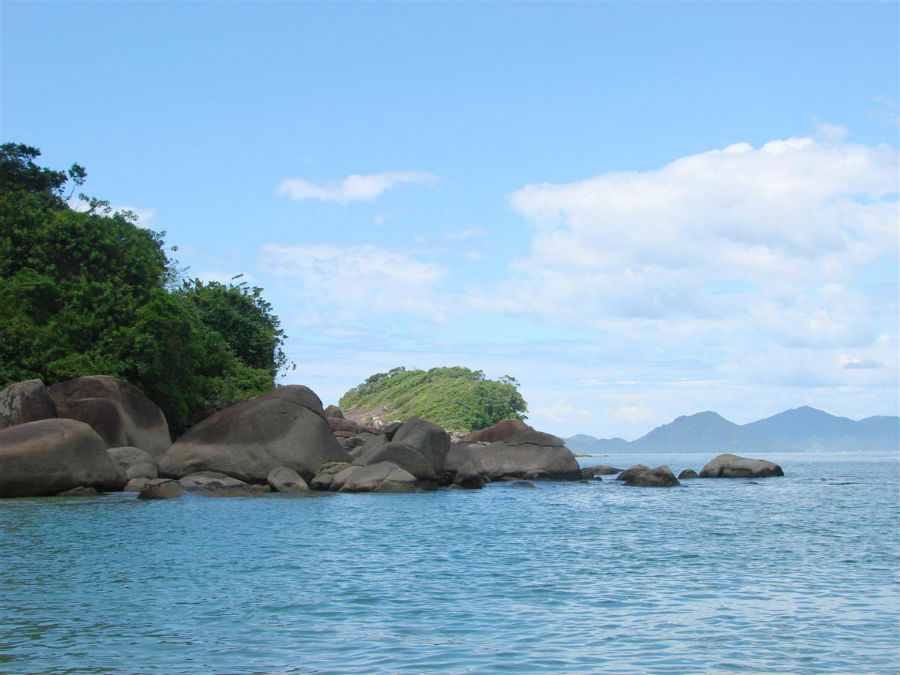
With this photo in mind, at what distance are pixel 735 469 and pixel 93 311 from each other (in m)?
34.0

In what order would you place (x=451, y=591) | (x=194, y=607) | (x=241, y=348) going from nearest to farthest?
(x=194, y=607) < (x=451, y=591) < (x=241, y=348)

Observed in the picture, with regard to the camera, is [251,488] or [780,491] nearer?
[251,488]

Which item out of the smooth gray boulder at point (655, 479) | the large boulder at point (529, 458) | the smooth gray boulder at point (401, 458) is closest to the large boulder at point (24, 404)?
the smooth gray boulder at point (401, 458)

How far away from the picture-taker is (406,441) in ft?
110

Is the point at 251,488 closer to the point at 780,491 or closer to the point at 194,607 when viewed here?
the point at 194,607

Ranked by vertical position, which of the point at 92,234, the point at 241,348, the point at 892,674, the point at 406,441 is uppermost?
the point at 92,234

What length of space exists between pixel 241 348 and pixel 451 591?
36.5 metres

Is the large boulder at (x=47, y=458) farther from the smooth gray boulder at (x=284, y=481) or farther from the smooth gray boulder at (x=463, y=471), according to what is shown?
the smooth gray boulder at (x=463, y=471)

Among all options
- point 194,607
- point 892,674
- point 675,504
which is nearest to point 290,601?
point 194,607

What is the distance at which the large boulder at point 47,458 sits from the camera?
82.0 ft

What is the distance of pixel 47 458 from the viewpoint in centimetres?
2531

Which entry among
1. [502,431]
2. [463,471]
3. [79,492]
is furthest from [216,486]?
[502,431]

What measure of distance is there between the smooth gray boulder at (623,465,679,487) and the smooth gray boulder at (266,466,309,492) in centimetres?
1793

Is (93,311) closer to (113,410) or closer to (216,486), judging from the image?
(113,410)
